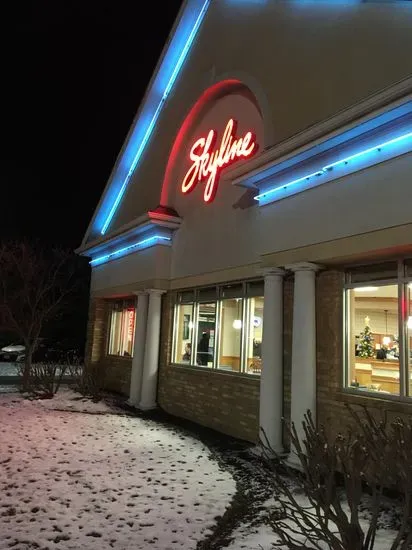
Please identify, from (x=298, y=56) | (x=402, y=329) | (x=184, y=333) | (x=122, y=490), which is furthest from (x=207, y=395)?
(x=298, y=56)

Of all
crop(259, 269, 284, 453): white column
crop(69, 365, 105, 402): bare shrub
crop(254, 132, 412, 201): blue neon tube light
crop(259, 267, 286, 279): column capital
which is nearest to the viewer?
crop(254, 132, 412, 201): blue neon tube light

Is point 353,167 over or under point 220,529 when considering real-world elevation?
over

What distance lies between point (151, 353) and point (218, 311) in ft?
9.32

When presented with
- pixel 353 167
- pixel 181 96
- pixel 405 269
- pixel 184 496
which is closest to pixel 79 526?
pixel 184 496

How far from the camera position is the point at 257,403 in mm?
9117

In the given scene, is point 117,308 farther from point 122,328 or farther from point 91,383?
point 91,383

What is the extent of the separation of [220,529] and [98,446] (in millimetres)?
3962

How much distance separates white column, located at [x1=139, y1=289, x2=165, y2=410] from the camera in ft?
41.2

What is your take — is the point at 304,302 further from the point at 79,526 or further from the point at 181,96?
the point at 181,96

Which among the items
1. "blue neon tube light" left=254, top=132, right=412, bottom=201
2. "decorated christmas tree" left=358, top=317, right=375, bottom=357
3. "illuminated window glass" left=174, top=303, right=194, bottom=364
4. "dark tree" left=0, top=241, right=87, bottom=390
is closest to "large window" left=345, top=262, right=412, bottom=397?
"decorated christmas tree" left=358, top=317, right=375, bottom=357

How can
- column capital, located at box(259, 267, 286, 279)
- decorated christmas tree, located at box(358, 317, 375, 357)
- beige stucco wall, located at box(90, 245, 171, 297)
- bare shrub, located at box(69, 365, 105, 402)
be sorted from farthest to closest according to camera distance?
bare shrub, located at box(69, 365, 105, 402), beige stucco wall, located at box(90, 245, 171, 297), column capital, located at box(259, 267, 286, 279), decorated christmas tree, located at box(358, 317, 375, 357)

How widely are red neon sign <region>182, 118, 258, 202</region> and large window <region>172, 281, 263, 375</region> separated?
95.6 inches

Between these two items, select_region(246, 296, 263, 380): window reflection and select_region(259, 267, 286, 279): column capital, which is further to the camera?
select_region(246, 296, 263, 380): window reflection

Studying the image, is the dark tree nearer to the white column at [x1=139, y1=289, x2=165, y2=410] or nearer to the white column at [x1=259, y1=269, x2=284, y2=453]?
the white column at [x1=139, y1=289, x2=165, y2=410]
